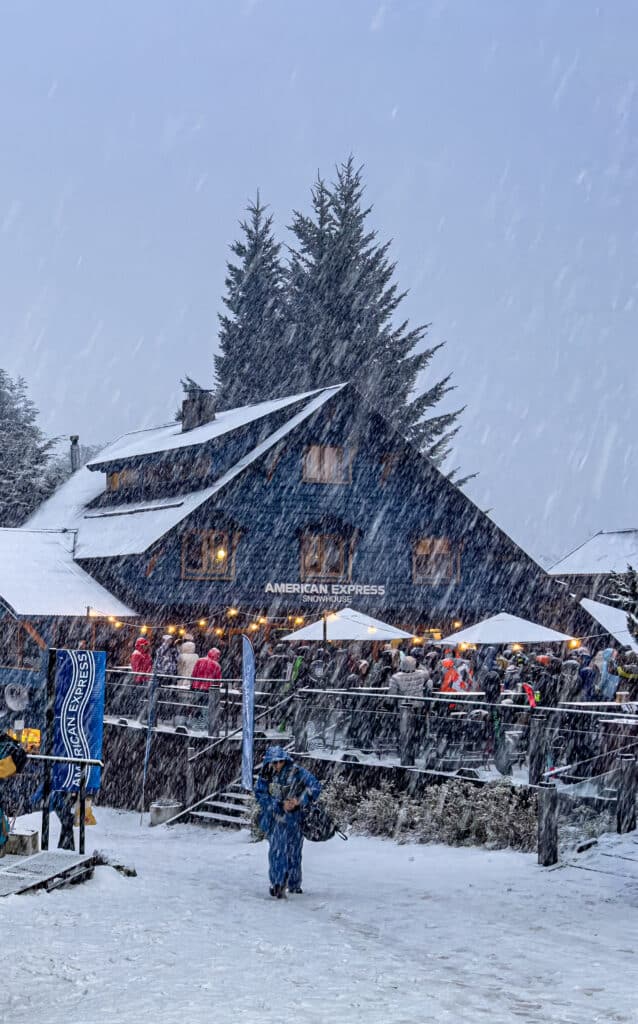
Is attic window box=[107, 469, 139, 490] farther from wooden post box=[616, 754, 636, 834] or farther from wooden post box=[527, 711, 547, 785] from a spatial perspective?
wooden post box=[616, 754, 636, 834]

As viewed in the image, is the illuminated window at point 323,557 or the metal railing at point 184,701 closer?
the metal railing at point 184,701

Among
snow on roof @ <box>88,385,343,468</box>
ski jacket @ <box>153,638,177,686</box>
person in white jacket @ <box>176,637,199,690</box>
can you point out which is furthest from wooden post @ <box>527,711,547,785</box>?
snow on roof @ <box>88,385,343,468</box>

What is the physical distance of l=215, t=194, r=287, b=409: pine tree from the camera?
57.0 m

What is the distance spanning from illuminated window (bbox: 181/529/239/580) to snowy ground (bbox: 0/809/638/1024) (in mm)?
18373

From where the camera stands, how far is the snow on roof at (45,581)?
2955 centimetres

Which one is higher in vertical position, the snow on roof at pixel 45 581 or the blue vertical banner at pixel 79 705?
the snow on roof at pixel 45 581

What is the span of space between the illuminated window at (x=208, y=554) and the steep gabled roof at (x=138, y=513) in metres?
0.95

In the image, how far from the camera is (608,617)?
117 feet

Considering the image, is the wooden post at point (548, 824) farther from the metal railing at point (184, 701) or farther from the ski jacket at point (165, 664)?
the ski jacket at point (165, 664)

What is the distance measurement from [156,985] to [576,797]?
691 centimetres

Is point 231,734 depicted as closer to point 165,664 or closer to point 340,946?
point 165,664

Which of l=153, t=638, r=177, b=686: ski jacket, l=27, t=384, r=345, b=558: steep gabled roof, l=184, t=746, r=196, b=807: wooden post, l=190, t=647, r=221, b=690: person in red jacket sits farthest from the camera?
l=27, t=384, r=345, b=558: steep gabled roof

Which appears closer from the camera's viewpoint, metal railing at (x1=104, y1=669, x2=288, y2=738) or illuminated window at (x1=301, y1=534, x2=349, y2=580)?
metal railing at (x1=104, y1=669, x2=288, y2=738)

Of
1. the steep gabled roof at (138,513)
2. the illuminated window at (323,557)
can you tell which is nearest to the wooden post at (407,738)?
the steep gabled roof at (138,513)
